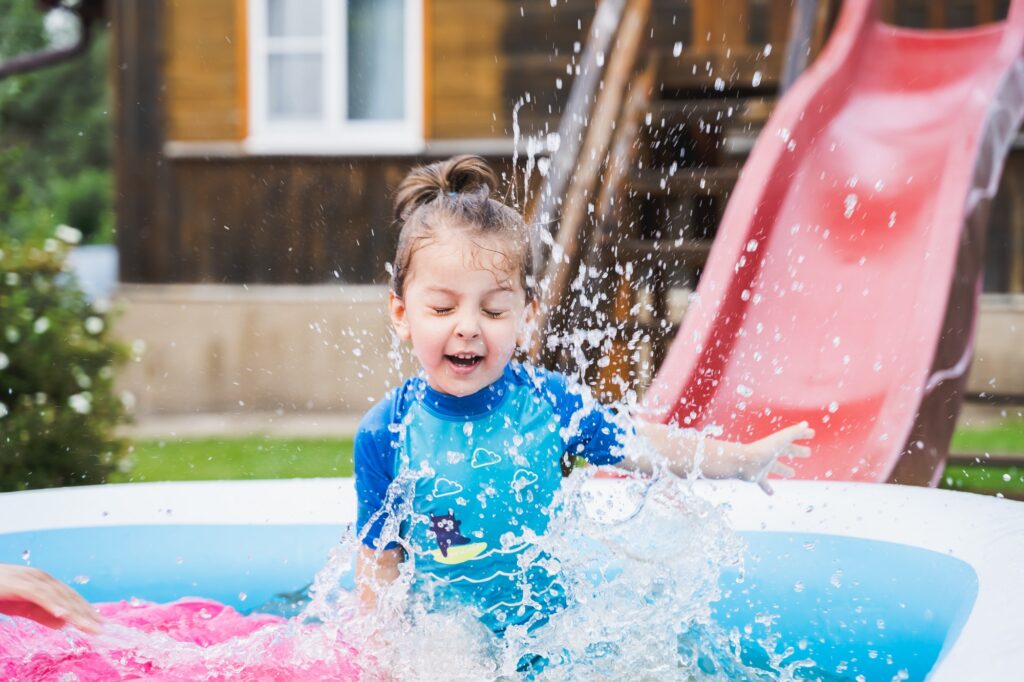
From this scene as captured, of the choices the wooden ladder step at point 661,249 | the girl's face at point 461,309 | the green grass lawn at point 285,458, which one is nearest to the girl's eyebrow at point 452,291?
the girl's face at point 461,309

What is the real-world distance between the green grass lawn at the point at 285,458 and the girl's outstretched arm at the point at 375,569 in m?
3.23

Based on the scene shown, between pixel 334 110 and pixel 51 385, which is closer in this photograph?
pixel 51 385

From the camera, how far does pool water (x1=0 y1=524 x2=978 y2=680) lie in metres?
2.75

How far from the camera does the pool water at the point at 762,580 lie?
9.02 feet

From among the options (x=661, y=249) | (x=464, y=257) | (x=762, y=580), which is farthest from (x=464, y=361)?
(x=661, y=249)

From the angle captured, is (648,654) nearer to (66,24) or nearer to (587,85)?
(587,85)

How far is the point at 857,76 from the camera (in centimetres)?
568

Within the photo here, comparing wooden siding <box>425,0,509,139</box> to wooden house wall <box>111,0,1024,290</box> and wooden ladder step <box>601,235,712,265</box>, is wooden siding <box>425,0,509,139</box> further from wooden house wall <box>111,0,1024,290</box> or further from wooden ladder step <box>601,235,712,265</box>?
wooden ladder step <box>601,235,712,265</box>

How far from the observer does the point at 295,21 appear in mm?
8266

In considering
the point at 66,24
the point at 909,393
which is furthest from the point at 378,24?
the point at 66,24

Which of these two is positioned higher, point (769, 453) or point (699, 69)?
point (699, 69)

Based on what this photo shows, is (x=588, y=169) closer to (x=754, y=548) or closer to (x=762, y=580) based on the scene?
(x=754, y=548)

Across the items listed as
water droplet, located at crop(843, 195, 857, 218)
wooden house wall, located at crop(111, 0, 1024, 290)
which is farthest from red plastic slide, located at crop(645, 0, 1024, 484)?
wooden house wall, located at crop(111, 0, 1024, 290)

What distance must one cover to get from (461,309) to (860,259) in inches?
121
